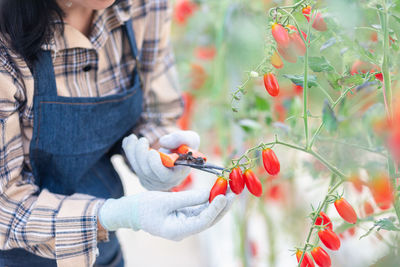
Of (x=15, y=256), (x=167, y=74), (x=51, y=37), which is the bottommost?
(x=15, y=256)

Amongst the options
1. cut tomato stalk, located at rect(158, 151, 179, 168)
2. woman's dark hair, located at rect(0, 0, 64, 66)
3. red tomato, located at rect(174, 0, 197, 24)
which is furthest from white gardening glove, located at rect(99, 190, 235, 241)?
red tomato, located at rect(174, 0, 197, 24)

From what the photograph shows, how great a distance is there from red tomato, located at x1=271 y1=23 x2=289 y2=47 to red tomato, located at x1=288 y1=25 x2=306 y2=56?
0.04 m

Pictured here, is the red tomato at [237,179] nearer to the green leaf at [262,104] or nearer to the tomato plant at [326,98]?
the tomato plant at [326,98]

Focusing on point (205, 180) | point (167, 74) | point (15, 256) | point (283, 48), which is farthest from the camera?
point (205, 180)

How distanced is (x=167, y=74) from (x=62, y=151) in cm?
39

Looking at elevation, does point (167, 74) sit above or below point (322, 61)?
below

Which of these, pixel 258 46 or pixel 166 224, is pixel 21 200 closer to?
pixel 166 224

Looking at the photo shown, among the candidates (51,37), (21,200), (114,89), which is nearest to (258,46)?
(114,89)

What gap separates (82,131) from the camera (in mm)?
1008

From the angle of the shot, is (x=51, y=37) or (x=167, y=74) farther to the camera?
(x=167, y=74)

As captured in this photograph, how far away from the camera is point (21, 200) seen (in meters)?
0.89

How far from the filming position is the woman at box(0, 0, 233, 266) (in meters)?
0.84

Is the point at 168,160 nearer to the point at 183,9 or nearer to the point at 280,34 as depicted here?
the point at 280,34

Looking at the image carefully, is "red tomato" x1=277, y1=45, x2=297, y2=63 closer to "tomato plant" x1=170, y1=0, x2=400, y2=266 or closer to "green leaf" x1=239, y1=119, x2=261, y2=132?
"tomato plant" x1=170, y1=0, x2=400, y2=266
